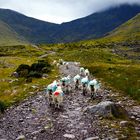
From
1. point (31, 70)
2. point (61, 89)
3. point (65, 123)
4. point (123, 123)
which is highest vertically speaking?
point (61, 89)

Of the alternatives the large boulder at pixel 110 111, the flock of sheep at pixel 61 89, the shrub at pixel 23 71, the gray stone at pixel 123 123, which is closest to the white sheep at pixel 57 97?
the flock of sheep at pixel 61 89

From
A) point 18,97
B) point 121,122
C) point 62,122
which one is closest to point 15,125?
point 62,122

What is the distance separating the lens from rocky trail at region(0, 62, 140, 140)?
19.6 m

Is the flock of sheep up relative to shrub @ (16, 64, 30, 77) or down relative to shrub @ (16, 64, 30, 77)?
up

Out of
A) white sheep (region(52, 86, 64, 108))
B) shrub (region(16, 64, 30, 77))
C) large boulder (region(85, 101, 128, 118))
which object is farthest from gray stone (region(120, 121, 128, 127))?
shrub (region(16, 64, 30, 77))

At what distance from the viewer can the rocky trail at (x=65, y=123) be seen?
19.6m

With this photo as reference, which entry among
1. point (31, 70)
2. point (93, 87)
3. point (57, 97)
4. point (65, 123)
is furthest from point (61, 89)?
point (31, 70)

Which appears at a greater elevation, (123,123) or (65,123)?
(123,123)

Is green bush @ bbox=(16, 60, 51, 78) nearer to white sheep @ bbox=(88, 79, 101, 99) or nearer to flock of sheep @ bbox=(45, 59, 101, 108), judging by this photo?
flock of sheep @ bbox=(45, 59, 101, 108)

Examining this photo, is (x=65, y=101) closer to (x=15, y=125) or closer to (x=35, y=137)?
(x=15, y=125)

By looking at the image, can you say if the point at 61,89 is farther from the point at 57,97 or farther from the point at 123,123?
the point at 123,123

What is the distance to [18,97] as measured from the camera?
3400 centimetres

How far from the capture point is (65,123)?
2242cm

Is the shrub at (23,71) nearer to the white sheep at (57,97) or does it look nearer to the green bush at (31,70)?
the green bush at (31,70)
